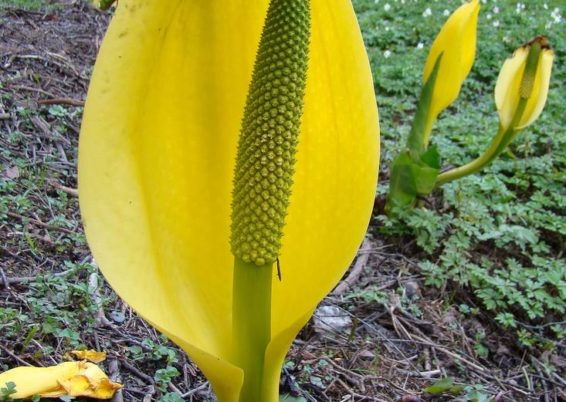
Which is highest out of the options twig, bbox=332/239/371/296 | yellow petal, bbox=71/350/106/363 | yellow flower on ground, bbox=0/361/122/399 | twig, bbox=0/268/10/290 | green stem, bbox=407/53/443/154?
green stem, bbox=407/53/443/154

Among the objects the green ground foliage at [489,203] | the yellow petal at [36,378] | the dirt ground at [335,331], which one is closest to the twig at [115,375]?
the dirt ground at [335,331]

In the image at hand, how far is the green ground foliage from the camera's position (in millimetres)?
2465

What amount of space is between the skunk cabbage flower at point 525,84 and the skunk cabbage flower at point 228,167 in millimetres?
1608

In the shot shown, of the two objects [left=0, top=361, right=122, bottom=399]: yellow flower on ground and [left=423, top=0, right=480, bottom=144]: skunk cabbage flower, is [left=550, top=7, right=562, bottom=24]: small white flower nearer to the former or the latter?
[left=423, top=0, right=480, bottom=144]: skunk cabbage flower

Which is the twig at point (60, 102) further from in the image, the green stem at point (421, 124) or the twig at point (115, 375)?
the twig at point (115, 375)

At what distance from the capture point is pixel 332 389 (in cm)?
181

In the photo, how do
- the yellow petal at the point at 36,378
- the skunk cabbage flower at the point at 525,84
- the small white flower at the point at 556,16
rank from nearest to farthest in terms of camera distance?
the yellow petal at the point at 36,378 → the skunk cabbage flower at the point at 525,84 → the small white flower at the point at 556,16

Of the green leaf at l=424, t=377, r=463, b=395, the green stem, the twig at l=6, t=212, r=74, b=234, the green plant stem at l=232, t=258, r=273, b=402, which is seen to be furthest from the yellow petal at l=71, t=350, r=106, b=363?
the green stem

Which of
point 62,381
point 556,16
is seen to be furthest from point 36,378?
point 556,16

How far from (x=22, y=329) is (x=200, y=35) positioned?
836 millimetres

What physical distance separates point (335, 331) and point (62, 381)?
3.07 ft

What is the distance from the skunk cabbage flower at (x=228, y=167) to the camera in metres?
1.10

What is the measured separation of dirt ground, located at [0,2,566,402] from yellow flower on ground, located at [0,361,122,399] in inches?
3.9

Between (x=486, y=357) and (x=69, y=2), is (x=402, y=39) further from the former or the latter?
(x=486, y=357)
